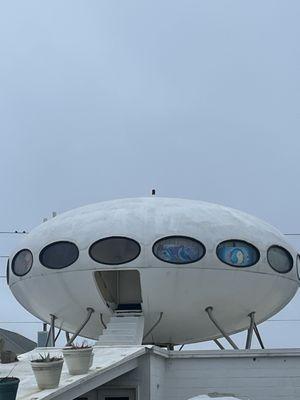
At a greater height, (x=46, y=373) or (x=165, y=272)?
(x=165, y=272)

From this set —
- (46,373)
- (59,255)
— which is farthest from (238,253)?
(46,373)

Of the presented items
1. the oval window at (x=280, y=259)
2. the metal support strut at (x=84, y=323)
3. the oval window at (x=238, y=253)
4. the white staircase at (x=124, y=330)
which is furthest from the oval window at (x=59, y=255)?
the oval window at (x=280, y=259)

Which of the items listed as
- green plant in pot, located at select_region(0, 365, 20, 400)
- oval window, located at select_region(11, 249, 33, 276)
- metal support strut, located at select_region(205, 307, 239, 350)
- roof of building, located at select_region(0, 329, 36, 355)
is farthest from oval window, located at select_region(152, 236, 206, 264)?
roof of building, located at select_region(0, 329, 36, 355)

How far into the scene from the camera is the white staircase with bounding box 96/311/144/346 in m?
16.3

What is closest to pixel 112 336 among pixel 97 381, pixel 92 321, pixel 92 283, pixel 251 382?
pixel 92 283

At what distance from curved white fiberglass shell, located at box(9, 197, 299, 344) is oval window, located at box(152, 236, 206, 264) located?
0.14m

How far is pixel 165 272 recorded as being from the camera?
16.9 meters

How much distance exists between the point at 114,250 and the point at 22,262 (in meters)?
3.59

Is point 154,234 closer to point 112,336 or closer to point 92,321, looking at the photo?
point 112,336

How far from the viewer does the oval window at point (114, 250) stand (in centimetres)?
1684

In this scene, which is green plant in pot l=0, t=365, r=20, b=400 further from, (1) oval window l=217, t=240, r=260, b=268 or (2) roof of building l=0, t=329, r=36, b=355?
(2) roof of building l=0, t=329, r=36, b=355

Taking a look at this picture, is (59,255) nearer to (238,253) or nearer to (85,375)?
(238,253)

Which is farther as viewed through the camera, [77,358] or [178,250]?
[178,250]

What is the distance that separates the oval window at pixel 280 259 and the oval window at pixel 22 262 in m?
7.10
